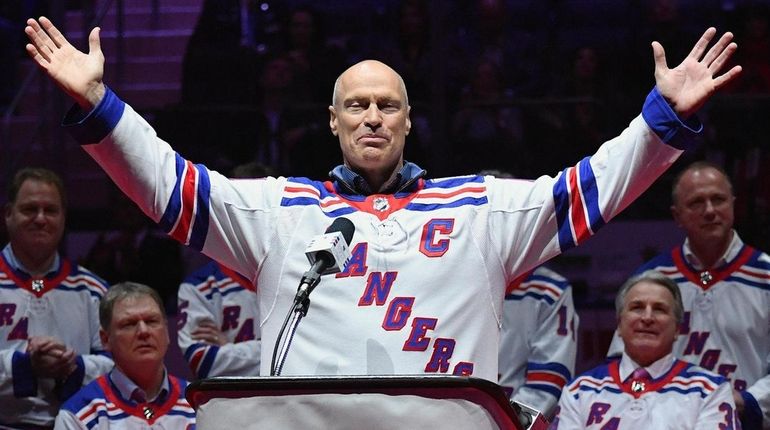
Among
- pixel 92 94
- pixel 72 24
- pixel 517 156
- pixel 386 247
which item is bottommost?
pixel 386 247

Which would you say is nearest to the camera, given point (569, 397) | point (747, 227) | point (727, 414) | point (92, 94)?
point (92, 94)

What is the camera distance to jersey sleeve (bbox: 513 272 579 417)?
17.0 feet

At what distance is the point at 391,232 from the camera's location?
3213 millimetres

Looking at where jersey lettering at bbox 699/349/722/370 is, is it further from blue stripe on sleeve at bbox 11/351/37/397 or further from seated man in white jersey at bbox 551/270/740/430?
blue stripe on sleeve at bbox 11/351/37/397

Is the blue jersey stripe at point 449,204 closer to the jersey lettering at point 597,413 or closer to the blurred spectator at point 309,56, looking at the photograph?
the jersey lettering at point 597,413

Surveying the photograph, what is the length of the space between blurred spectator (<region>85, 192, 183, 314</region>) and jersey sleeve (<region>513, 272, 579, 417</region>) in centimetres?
180

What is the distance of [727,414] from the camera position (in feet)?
15.3

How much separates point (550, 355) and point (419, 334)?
7.55 ft

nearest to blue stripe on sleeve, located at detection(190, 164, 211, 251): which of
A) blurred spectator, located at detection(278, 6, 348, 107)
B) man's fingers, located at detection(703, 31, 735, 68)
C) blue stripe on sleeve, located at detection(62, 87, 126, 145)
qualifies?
blue stripe on sleeve, located at detection(62, 87, 126, 145)

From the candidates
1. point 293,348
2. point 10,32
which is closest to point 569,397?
point 293,348

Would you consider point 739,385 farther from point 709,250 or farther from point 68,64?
point 68,64

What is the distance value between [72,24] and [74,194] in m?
1.05

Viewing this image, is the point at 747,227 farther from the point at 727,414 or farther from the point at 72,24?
the point at 72,24

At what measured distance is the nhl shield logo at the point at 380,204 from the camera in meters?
3.28
